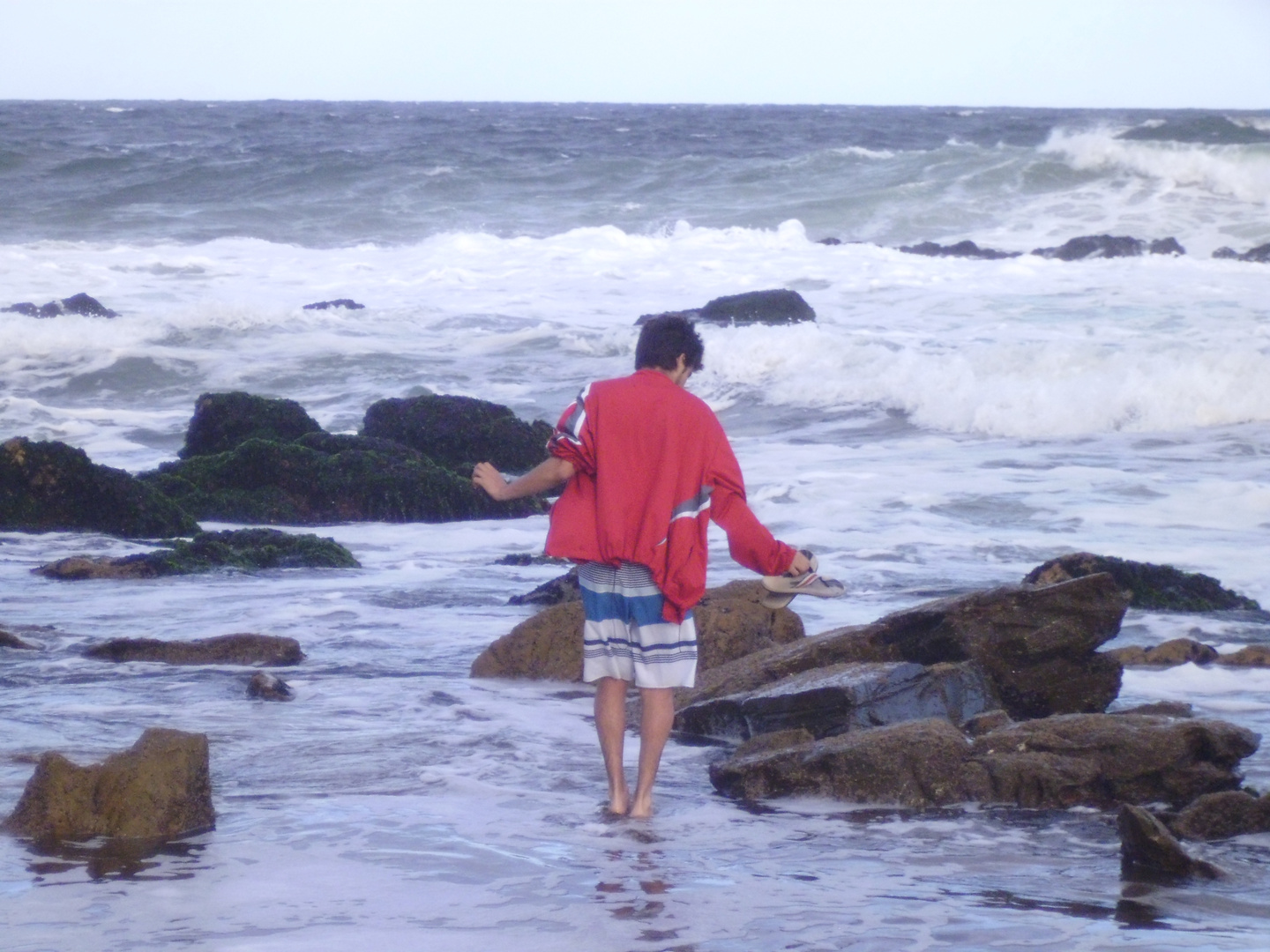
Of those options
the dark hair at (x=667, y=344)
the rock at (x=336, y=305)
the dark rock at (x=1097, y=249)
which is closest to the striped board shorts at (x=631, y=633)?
the dark hair at (x=667, y=344)

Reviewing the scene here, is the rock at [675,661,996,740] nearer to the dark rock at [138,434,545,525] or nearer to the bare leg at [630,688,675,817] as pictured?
the bare leg at [630,688,675,817]

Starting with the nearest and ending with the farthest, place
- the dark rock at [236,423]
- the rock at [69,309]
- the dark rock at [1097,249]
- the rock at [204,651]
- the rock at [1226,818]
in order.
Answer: the rock at [1226,818]
the rock at [204,651]
the dark rock at [236,423]
the rock at [69,309]
the dark rock at [1097,249]

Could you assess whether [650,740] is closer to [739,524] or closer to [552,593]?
[739,524]

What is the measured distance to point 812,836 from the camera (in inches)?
161

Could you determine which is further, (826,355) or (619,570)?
(826,355)

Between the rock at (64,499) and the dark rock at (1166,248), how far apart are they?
19.7 metres

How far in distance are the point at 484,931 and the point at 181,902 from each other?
0.69m

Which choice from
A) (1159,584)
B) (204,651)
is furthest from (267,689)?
(1159,584)

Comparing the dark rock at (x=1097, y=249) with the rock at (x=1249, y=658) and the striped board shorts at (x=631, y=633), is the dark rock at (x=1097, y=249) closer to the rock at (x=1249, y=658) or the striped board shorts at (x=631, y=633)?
the rock at (x=1249, y=658)

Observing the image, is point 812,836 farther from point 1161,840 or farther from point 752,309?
point 752,309

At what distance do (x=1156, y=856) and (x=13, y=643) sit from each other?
4.44 meters

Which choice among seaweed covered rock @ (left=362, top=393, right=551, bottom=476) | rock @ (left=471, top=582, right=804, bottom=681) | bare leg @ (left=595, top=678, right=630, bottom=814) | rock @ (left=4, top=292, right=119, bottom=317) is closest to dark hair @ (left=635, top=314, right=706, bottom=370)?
bare leg @ (left=595, top=678, right=630, bottom=814)

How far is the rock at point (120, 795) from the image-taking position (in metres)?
3.82

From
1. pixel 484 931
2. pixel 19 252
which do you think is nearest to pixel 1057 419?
pixel 484 931
